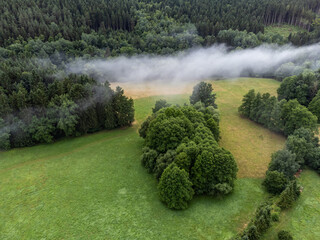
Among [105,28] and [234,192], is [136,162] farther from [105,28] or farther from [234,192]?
[105,28]

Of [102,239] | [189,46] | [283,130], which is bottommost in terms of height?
[102,239]

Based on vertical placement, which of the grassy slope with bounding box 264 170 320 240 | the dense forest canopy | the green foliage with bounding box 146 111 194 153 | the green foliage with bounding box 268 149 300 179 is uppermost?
the dense forest canopy

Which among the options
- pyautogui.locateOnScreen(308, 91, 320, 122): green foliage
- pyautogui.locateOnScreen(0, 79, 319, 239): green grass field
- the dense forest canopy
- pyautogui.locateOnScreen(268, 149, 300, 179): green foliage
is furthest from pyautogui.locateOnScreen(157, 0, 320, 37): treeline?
pyautogui.locateOnScreen(268, 149, 300, 179): green foliage

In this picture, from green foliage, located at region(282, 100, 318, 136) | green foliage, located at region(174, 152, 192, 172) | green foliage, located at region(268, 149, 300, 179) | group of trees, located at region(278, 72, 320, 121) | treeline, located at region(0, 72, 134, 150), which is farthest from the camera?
group of trees, located at region(278, 72, 320, 121)

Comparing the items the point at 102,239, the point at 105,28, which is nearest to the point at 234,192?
the point at 102,239

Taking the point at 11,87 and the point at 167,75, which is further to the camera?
the point at 167,75

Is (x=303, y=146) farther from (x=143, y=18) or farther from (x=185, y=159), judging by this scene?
(x=143, y=18)

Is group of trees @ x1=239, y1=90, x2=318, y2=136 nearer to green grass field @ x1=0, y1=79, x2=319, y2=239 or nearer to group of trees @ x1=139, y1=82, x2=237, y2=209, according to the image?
green grass field @ x1=0, y1=79, x2=319, y2=239
